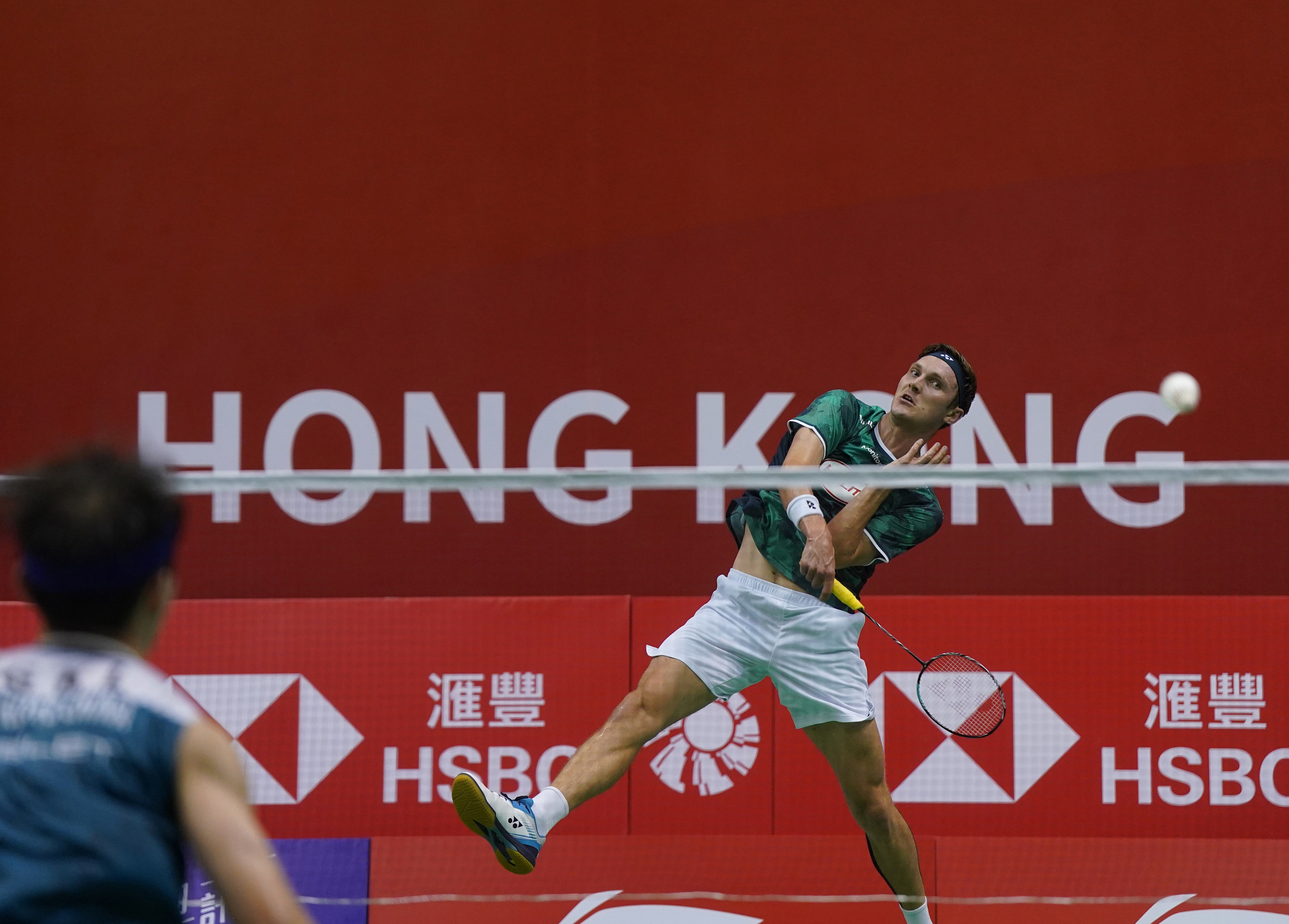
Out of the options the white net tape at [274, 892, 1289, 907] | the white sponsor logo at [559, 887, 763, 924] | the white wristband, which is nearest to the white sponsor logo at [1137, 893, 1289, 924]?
the white net tape at [274, 892, 1289, 907]

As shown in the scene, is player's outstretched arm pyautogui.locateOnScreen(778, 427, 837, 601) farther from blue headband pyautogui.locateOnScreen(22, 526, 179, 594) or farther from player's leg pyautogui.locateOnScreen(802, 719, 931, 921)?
blue headband pyautogui.locateOnScreen(22, 526, 179, 594)

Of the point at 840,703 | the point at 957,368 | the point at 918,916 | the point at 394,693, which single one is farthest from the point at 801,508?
the point at 394,693

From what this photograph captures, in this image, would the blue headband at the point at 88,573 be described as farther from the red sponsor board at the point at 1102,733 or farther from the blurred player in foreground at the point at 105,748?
the red sponsor board at the point at 1102,733

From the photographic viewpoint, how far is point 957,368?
4.51m

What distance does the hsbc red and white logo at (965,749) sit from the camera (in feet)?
19.2

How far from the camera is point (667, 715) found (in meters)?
4.30

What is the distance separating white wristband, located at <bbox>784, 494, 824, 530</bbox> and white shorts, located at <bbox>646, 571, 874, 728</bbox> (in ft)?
0.95

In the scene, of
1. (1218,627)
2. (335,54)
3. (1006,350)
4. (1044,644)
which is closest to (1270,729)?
(1218,627)

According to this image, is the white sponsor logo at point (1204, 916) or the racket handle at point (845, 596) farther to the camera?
the white sponsor logo at point (1204, 916)

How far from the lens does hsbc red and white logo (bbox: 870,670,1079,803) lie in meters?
5.86

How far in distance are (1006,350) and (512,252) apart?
7.39ft

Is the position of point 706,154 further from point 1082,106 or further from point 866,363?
point 1082,106

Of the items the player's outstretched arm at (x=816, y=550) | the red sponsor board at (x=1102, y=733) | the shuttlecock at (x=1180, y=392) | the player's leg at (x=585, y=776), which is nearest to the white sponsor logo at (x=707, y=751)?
→ the red sponsor board at (x=1102, y=733)

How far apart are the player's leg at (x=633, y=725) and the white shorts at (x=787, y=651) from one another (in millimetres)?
38
